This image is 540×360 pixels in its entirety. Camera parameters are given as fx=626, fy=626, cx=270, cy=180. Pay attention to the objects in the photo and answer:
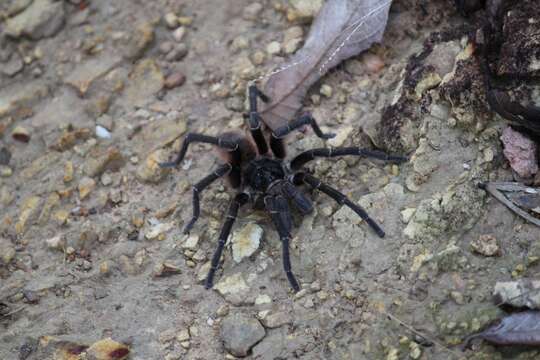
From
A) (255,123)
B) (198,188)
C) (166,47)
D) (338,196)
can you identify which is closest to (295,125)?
(255,123)

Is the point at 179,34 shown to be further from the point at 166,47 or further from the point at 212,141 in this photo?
the point at 212,141

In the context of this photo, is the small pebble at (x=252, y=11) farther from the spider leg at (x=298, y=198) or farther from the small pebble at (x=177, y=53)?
the spider leg at (x=298, y=198)

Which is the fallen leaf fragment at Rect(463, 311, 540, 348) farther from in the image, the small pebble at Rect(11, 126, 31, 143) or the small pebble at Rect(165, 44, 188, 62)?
the small pebble at Rect(11, 126, 31, 143)

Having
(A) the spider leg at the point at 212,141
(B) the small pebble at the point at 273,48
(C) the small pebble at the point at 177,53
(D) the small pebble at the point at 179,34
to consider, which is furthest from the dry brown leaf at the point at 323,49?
(D) the small pebble at the point at 179,34

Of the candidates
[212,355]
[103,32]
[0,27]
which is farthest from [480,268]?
[0,27]

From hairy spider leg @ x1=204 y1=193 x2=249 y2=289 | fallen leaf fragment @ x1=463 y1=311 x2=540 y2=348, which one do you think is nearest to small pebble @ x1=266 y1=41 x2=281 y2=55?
hairy spider leg @ x1=204 y1=193 x2=249 y2=289

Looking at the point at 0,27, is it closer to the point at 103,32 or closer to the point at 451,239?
the point at 103,32
